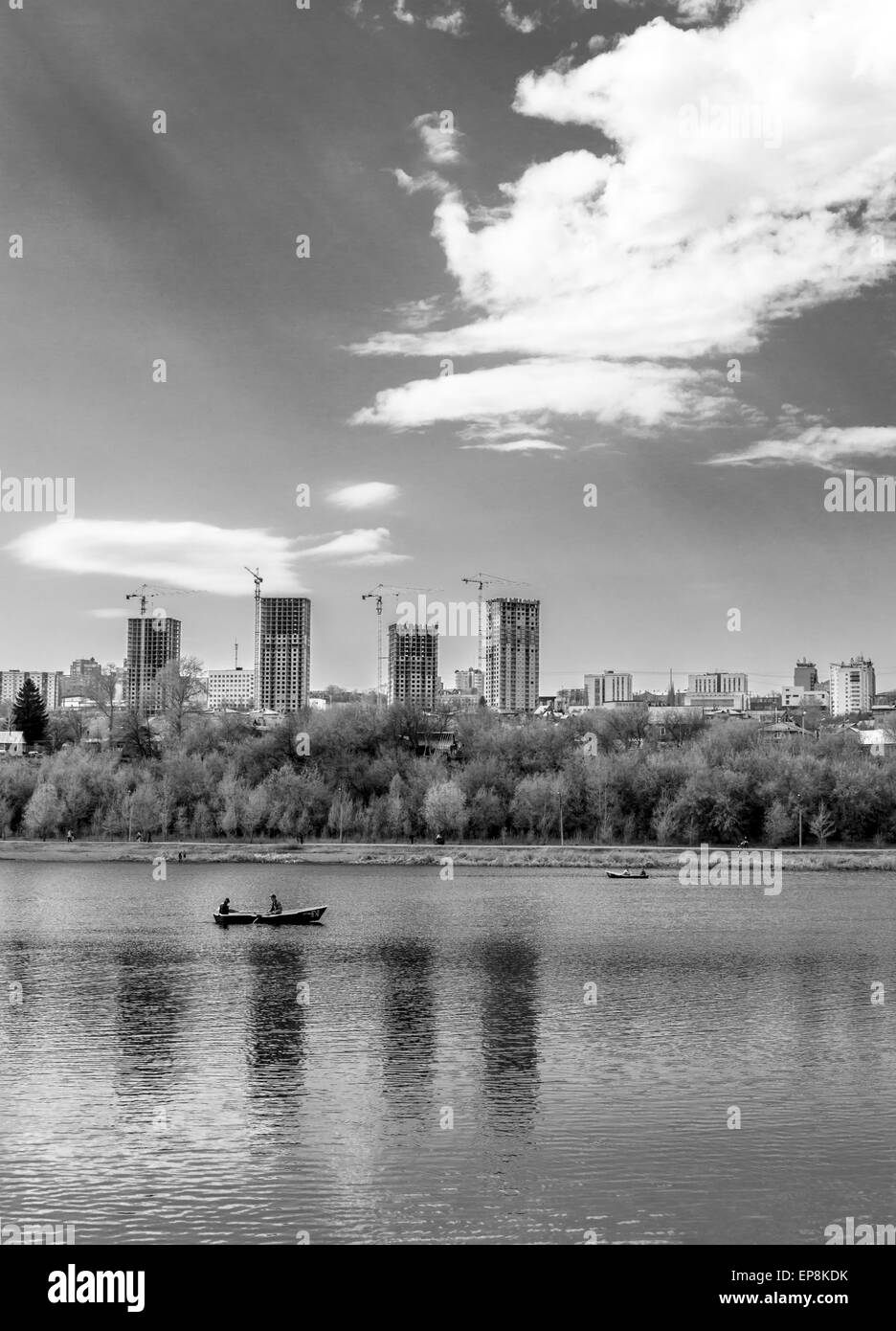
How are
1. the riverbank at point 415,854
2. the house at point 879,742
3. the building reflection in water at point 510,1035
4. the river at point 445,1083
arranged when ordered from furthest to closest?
1. the house at point 879,742
2. the riverbank at point 415,854
3. the building reflection in water at point 510,1035
4. the river at point 445,1083

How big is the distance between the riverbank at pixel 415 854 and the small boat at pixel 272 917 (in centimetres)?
2174

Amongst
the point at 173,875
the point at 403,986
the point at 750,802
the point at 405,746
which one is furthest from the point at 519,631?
the point at 403,986

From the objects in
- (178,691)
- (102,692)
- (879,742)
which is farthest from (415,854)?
(879,742)

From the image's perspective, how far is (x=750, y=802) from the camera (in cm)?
6900

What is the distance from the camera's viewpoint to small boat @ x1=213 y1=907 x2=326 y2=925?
130ft

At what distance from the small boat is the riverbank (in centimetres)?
2174

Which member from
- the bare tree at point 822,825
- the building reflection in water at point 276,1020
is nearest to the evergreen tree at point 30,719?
the bare tree at point 822,825

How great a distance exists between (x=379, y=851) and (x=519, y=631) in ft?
400

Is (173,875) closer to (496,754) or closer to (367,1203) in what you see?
(496,754)

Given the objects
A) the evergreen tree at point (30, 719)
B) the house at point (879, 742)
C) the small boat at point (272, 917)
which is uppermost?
the evergreen tree at point (30, 719)

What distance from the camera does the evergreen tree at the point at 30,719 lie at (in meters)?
98.1

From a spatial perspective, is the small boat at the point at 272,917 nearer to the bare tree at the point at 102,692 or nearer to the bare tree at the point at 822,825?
the bare tree at the point at 822,825

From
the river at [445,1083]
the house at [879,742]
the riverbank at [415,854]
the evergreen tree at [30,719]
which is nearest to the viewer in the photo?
the river at [445,1083]

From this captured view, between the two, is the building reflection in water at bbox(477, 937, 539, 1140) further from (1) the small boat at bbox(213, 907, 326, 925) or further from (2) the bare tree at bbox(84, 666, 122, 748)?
(2) the bare tree at bbox(84, 666, 122, 748)
